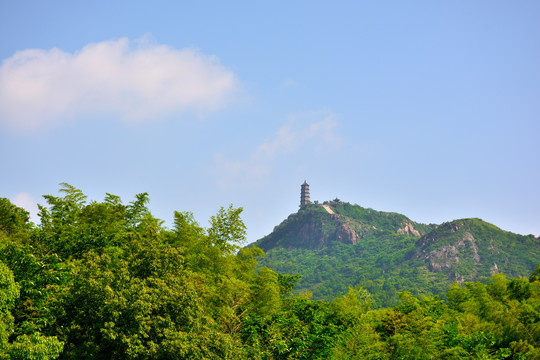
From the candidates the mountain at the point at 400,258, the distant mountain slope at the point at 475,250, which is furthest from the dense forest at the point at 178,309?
the distant mountain slope at the point at 475,250

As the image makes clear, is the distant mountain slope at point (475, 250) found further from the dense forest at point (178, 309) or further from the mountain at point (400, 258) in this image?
the dense forest at point (178, 309)

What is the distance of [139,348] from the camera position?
1592cm

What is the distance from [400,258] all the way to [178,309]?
14846 centimetres

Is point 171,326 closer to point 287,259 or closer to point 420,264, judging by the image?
point 420,264

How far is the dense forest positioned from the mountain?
8537 cm

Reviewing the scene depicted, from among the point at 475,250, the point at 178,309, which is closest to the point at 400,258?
the point at 475,250

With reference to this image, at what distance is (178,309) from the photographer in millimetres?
17344

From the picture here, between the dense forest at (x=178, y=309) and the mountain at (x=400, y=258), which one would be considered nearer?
the dense forest at (x=178, y=309)

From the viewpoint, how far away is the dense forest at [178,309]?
16531 mm

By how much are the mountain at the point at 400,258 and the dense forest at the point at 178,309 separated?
280ft

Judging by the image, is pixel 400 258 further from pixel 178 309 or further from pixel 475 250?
pixel 178 309

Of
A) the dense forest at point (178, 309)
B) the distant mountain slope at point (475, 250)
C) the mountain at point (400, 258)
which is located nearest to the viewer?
the dense forest at point (178, 309)

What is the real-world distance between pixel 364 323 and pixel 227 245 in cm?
935

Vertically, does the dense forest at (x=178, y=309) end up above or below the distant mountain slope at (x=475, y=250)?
below
